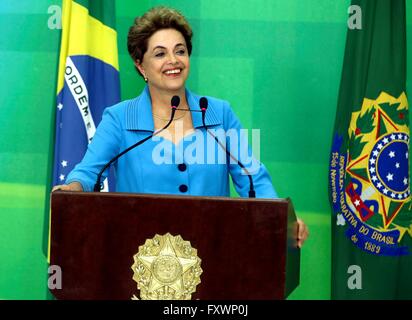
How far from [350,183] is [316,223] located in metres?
0.51

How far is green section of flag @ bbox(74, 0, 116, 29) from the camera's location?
14.0ft

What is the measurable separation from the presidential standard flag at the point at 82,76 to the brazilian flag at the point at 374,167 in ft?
4.11

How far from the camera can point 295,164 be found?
4645mm

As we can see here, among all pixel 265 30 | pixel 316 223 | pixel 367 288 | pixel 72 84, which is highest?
pixel 265 30

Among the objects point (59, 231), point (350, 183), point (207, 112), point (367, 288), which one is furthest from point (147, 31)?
point (367, 288)

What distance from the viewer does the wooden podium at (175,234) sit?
2254 millimetres

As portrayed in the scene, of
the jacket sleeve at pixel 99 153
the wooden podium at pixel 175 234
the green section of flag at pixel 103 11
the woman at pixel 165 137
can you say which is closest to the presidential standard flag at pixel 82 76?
the green section of flag at pixel 103 11

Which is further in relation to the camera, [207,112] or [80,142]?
[80,142]

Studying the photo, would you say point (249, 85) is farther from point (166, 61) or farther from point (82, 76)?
point (166, 61)

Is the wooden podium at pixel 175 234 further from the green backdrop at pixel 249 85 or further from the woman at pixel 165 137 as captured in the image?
the green backdrop at pixel 249 85

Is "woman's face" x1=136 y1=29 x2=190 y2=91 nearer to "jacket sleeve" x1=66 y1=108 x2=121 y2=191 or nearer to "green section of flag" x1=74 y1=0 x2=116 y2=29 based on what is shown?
"jacket sleeve" x1=66 y1=108 x2=121 y2=191

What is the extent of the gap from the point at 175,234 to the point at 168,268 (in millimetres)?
99
